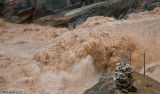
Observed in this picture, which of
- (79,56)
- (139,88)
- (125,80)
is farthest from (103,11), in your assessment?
(125,80)

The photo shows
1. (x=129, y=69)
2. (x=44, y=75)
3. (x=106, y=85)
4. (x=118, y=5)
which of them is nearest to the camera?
(x=129, y=69)

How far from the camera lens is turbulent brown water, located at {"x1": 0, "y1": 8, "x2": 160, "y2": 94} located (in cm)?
755

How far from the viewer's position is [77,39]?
32.5 feet

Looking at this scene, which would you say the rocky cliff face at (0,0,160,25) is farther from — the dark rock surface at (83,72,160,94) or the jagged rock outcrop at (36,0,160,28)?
the dark rock surface at (83,72,160,94)

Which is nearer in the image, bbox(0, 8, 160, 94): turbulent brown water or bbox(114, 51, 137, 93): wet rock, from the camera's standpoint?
bbox(114, 51, 137, 93): wet rock

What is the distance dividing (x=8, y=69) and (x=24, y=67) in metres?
0.72

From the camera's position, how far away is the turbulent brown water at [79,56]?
24.8 feet

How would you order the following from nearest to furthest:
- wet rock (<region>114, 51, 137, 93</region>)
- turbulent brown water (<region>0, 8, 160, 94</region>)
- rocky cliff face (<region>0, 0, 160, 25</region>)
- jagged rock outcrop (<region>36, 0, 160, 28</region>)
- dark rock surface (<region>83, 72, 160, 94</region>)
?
wet rock (<region>114, 51, 137, 93</region>) < dark rock surface (<region>83, 72, 160, 94</region>) < turbulent brown water (<region>0, 8, 160, 94</region>) < jagged rock outcrop (<region>36, 0, 160, 28</region>) < rocky cliff face (<region>0, 0, 160, 25</region>)

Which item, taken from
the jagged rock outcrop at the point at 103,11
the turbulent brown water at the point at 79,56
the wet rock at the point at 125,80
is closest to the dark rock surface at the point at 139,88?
the wet rock at the point at 125,80

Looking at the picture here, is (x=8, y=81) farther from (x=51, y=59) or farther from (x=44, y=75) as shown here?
(x=51, y=59)

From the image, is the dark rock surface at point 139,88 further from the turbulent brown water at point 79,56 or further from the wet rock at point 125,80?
the turbulent brown water at point 79,56

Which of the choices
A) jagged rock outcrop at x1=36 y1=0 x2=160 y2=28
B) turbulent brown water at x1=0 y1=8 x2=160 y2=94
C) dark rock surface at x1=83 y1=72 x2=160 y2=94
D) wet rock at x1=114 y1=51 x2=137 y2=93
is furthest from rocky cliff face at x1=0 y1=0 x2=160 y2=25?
wet rock at x1=114 y1=51 x2=137 y2=93

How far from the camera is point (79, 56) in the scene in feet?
28.3

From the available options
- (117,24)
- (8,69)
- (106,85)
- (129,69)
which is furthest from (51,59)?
(129,69)
